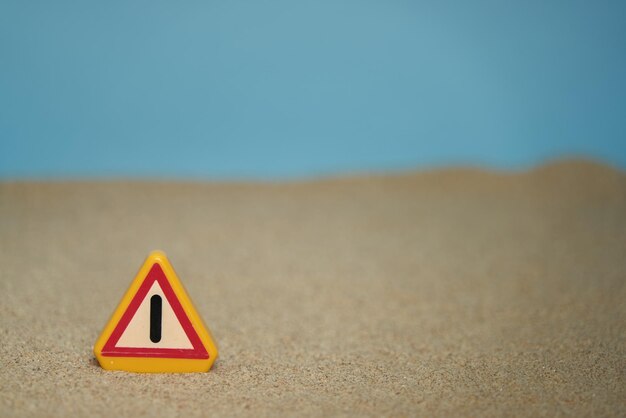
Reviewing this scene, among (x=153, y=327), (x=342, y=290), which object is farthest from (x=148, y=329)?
(x=342, y=290)

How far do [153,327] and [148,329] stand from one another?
0.02 meters

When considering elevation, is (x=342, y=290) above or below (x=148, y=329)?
above

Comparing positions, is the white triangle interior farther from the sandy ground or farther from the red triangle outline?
the sandy ground

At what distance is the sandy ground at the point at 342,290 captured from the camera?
255 centimetres

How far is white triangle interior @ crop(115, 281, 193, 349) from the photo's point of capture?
8.64 feet

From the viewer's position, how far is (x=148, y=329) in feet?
8.67

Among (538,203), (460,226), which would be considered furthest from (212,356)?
(538,203)

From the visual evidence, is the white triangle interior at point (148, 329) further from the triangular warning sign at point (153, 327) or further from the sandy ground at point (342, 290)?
the sandy ground at point (342, 290)

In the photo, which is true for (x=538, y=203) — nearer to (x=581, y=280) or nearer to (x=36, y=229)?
(x=581, y=280)

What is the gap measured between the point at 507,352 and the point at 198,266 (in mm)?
2559

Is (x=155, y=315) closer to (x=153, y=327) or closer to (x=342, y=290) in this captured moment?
(x=153, y=327)

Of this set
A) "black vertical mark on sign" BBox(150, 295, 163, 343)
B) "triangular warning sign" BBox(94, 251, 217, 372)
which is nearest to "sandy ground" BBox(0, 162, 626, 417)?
"triangular warning sign" BBox(94, 251, 217, 372)

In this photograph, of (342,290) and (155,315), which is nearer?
(155,315)

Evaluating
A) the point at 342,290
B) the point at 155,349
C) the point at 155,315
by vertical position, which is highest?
the point at 342,290
